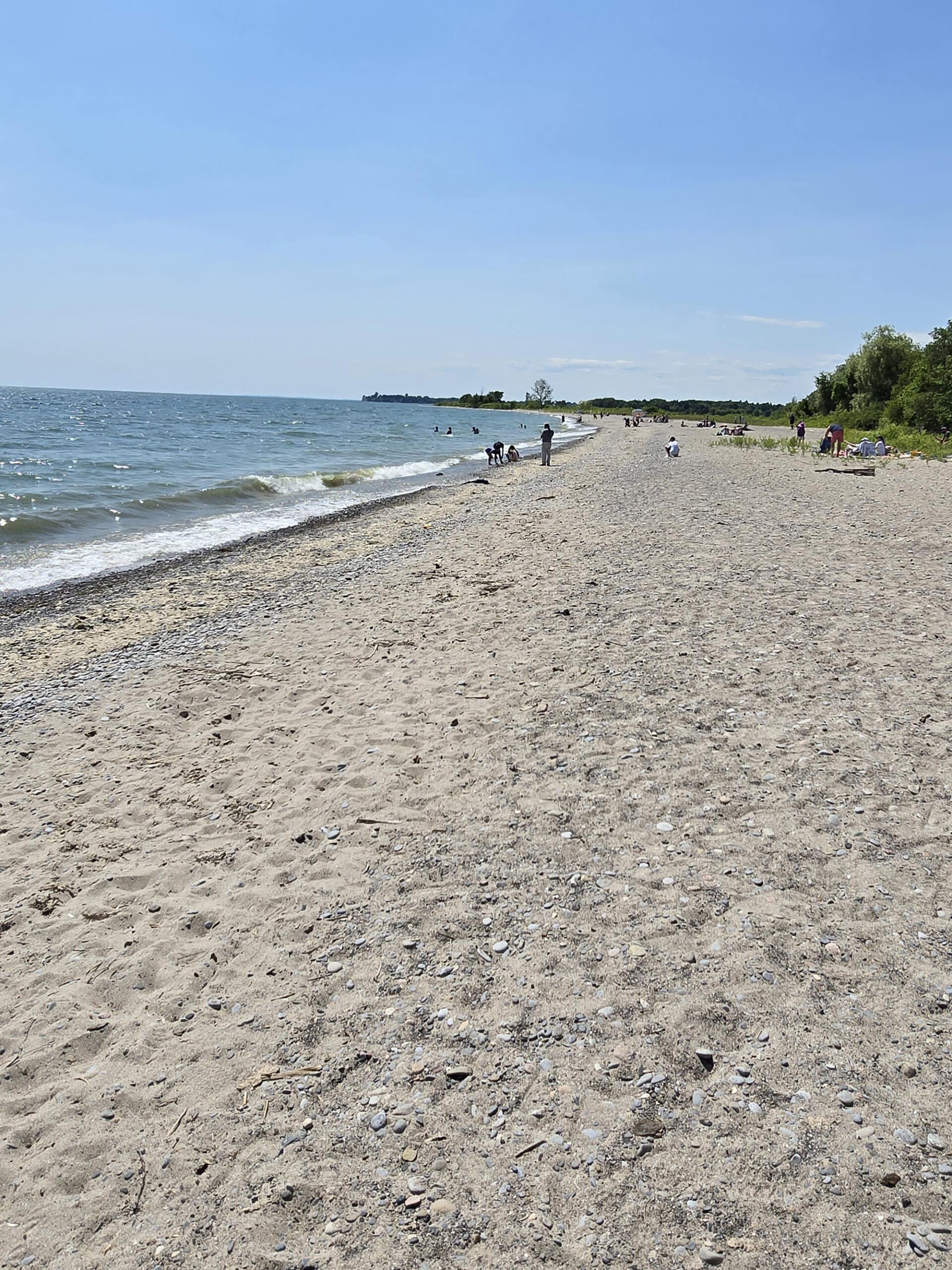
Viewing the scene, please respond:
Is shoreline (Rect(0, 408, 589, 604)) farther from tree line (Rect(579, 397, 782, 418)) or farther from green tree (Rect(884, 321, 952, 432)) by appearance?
tree line (Rect(579, 397, 782, 418))

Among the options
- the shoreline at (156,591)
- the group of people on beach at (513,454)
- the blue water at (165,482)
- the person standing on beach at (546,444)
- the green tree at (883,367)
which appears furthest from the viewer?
the green tree at (883,367)

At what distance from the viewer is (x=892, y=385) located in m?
56.6

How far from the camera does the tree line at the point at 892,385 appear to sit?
127 feet

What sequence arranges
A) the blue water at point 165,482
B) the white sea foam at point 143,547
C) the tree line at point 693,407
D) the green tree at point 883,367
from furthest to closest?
the tree line at point 693,407
the green tree at point 883,367
the blue water at point 165,482
the white sea foam at point 143,547

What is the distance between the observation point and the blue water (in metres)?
17.9

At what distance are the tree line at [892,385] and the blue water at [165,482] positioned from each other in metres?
25.0

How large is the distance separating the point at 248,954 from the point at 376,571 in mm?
9970

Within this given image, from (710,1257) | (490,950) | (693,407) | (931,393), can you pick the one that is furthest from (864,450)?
(693,407)

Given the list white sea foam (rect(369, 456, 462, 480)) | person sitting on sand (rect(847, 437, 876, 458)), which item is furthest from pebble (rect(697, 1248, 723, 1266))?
white sea foam (rect(369, 456, 462, 480))

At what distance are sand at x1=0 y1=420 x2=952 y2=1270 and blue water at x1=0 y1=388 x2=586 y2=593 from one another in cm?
982

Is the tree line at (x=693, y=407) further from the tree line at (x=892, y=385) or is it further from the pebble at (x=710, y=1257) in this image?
the pebble at (x=710, y=1257)

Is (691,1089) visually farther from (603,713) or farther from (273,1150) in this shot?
(603,713)

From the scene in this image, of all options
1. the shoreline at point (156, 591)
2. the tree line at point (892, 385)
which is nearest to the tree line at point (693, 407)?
the tree line at point (892, 385)

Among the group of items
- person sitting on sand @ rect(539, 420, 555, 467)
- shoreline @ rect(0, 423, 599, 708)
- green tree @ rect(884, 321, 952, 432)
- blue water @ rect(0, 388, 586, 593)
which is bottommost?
shoreline @ rect(0, 423, 599, 708)
